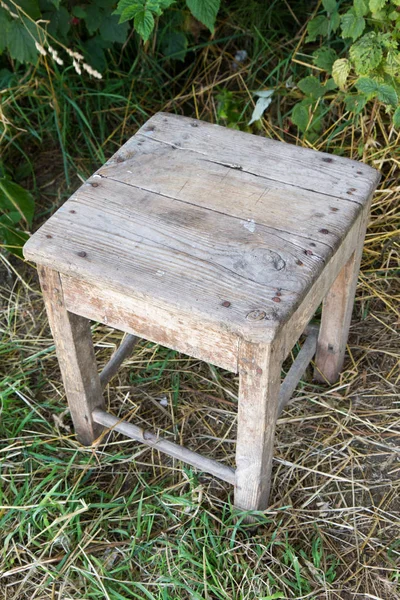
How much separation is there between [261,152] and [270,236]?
1.10 feet

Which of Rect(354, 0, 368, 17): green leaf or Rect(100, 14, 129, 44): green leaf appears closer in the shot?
Rect(354, 0, 368, 17): green leaf

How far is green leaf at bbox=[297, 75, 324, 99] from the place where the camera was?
2.47 metres

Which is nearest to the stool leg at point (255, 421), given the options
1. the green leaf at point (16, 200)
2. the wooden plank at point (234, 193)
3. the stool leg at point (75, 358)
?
the wooden plank at point (234, 193)

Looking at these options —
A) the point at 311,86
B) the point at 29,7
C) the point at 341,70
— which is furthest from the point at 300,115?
the point at 29,7

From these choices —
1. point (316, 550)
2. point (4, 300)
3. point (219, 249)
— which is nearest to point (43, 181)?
point (4, 300)

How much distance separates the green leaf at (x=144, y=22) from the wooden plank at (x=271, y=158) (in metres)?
0.24

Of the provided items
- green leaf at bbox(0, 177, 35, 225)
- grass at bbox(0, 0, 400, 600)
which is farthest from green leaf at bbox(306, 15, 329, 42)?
green leaf at bbox(0, 177, 35, 225)

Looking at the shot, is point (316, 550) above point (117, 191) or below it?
below

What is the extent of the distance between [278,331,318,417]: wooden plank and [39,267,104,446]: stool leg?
49cm

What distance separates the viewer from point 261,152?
1958 millimetres

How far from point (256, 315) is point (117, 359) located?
2.62 feet

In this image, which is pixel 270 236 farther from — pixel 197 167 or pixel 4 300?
pixel 4 300

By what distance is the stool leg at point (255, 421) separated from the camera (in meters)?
1.61

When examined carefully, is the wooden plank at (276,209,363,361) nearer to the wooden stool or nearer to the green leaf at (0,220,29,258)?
the wooden stool
